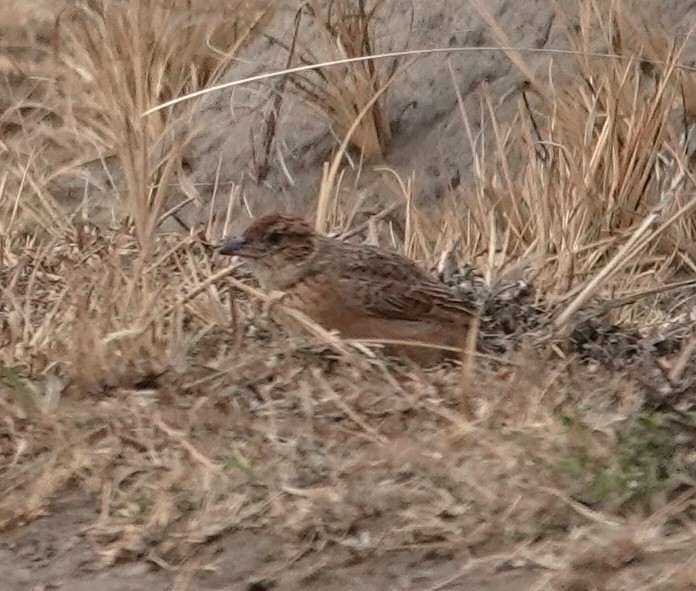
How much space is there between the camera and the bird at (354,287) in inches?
195

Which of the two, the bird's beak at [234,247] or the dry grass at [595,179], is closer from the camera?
the bird's beak at [234,247]

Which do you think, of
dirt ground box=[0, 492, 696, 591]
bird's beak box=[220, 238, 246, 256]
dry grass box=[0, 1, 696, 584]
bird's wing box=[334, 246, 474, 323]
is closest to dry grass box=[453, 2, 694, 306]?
dry grass box=[0, 1, 696, 584]

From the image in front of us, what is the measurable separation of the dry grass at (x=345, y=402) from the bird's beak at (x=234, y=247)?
5.2 inches

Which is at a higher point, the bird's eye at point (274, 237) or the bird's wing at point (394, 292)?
the bird's eye at point (274, 237)

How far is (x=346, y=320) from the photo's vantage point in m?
4.96

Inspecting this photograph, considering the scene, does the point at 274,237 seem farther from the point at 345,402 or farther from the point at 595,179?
the point at 595,179

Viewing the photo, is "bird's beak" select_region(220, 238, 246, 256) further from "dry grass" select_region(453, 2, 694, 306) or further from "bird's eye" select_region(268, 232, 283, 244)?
"dry grass" select_region(453, 2, 694, 306)

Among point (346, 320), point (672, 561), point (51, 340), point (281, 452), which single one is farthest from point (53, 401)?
point (672, 561)

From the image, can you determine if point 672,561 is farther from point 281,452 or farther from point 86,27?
point 86,27

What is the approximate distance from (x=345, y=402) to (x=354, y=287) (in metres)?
0.85

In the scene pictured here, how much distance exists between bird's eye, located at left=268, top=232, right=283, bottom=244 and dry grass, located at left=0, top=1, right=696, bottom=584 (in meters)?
0.20

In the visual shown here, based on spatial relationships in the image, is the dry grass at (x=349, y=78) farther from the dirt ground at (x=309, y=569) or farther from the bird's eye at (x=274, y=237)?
the dirt ground at (x=309, y=569)

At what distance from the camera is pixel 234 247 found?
516 centimetres

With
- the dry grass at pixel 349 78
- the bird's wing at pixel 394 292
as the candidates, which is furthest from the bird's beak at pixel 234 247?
the dry grass at pixel 349 78
